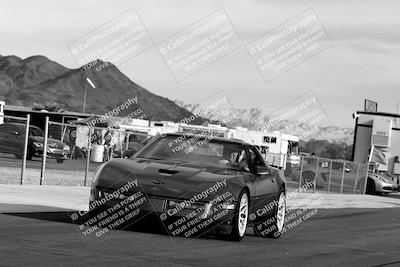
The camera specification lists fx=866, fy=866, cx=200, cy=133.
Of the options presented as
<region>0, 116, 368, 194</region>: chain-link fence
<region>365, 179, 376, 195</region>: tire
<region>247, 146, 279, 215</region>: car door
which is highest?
<region>247, 146, 279, 215</region>: car door

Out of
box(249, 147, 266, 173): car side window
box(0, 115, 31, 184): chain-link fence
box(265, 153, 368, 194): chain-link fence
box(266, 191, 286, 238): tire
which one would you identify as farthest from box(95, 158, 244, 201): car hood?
box(265, 153, 368, 194): chain-link fence

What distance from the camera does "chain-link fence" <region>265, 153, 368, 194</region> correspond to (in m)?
34.5

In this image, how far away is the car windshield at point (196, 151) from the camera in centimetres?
1215

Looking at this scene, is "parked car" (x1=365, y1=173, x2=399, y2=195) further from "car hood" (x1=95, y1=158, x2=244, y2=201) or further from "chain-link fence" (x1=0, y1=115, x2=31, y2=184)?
"car hood" (x1=95, y1=158, x2=244, y2=201)

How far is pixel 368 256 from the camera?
1130 cm

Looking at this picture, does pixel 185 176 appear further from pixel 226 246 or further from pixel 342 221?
pixel 342 221

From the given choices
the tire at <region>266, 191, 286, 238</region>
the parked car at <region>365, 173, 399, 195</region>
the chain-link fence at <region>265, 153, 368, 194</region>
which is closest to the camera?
the tire at <region>266, 191, 286, 238</region>

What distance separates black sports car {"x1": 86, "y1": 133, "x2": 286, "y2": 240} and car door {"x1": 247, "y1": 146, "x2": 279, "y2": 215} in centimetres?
2

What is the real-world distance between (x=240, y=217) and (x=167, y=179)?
1.18 metres

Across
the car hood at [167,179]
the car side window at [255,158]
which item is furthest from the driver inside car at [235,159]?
the car hood at [167,179]

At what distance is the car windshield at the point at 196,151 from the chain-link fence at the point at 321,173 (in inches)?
843

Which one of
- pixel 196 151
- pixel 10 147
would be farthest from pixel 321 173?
pixel 196 151

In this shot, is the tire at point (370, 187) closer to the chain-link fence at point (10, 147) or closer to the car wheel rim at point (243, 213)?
the chain-link fence at point (10, 147)

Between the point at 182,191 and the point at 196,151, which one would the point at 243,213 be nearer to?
the point at 182,191
